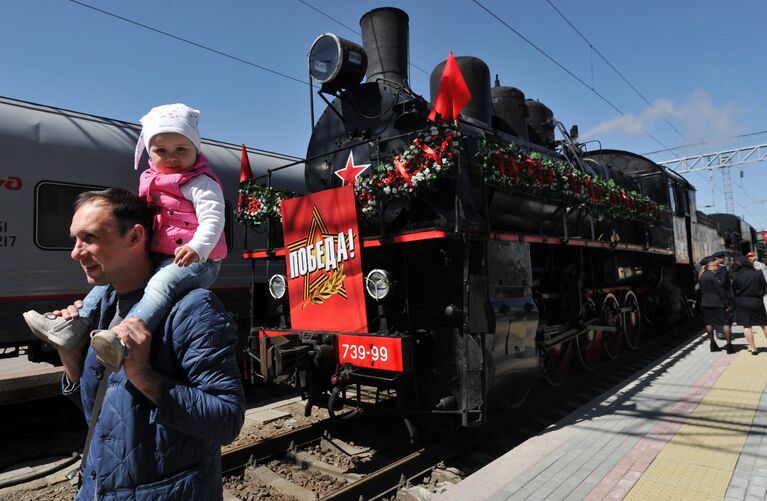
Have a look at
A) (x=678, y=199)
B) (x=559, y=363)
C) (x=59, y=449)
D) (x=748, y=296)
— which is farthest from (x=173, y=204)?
(x=678, y=199)

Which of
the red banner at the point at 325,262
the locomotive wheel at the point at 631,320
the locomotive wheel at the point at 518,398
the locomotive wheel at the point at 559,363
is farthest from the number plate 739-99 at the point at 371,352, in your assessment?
the locomotive wheel at the point at 631,320

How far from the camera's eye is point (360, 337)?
4246mm

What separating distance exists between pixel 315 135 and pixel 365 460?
3.64 m

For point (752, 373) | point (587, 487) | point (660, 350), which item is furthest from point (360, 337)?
point (660, 350)

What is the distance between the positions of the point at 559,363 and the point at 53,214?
6.32 metres

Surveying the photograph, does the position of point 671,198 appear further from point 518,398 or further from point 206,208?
point 206,208

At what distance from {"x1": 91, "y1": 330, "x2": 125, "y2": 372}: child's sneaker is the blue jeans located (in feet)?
0.56

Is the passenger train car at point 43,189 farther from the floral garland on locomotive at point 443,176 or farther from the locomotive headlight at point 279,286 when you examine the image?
the locomotive headlight at point 279,286

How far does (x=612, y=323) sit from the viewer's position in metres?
7.52

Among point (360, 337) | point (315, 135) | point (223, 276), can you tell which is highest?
point (315, 135)

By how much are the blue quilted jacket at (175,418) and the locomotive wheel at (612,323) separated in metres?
6.84

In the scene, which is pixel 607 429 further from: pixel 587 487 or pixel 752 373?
pixel 752 373

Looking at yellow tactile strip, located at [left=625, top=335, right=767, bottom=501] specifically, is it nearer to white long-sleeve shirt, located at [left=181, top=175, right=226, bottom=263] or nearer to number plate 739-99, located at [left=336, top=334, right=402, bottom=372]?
number plate 739-99, located at [left=336, top=334, right=402, bottom=372]

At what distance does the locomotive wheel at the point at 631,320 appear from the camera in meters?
8.42
